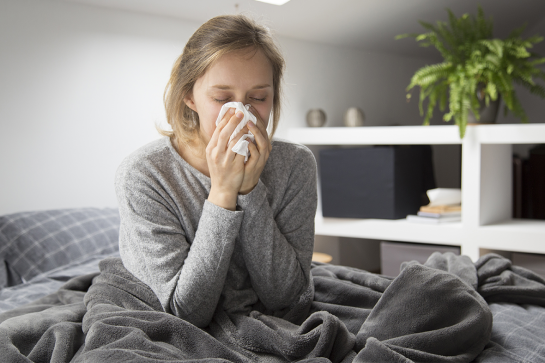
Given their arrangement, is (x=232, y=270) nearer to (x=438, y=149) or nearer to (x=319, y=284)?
(x=319, y=284)

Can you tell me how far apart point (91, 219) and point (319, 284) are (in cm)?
115

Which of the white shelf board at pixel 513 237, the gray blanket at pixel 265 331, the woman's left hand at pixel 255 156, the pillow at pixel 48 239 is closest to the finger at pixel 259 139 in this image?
the woman's left hand at pixel 255 156

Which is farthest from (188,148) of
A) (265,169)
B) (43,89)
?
(43,89)

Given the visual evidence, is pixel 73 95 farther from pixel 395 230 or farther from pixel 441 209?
pixel 441 209

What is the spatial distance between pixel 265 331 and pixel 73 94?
1.60m

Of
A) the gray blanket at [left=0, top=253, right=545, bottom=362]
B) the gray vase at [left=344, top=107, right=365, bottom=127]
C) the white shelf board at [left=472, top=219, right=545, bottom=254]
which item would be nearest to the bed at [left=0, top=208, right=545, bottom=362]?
the gray blanket at [left=0, top=253, right=545, bottom=362]

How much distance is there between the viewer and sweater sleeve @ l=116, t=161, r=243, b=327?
A: 0.94m

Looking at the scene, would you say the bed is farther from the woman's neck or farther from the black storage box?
the black storage box

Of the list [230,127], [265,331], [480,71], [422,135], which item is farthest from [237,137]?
[480,71]

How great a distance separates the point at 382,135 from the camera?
7.72ft

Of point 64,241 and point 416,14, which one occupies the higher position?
point 416,14

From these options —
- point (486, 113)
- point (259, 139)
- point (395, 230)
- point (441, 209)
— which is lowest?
point (395, 230)

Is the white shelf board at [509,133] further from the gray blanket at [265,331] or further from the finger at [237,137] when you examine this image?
the finger at [237,137]

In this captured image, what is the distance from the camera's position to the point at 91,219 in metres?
1.95
